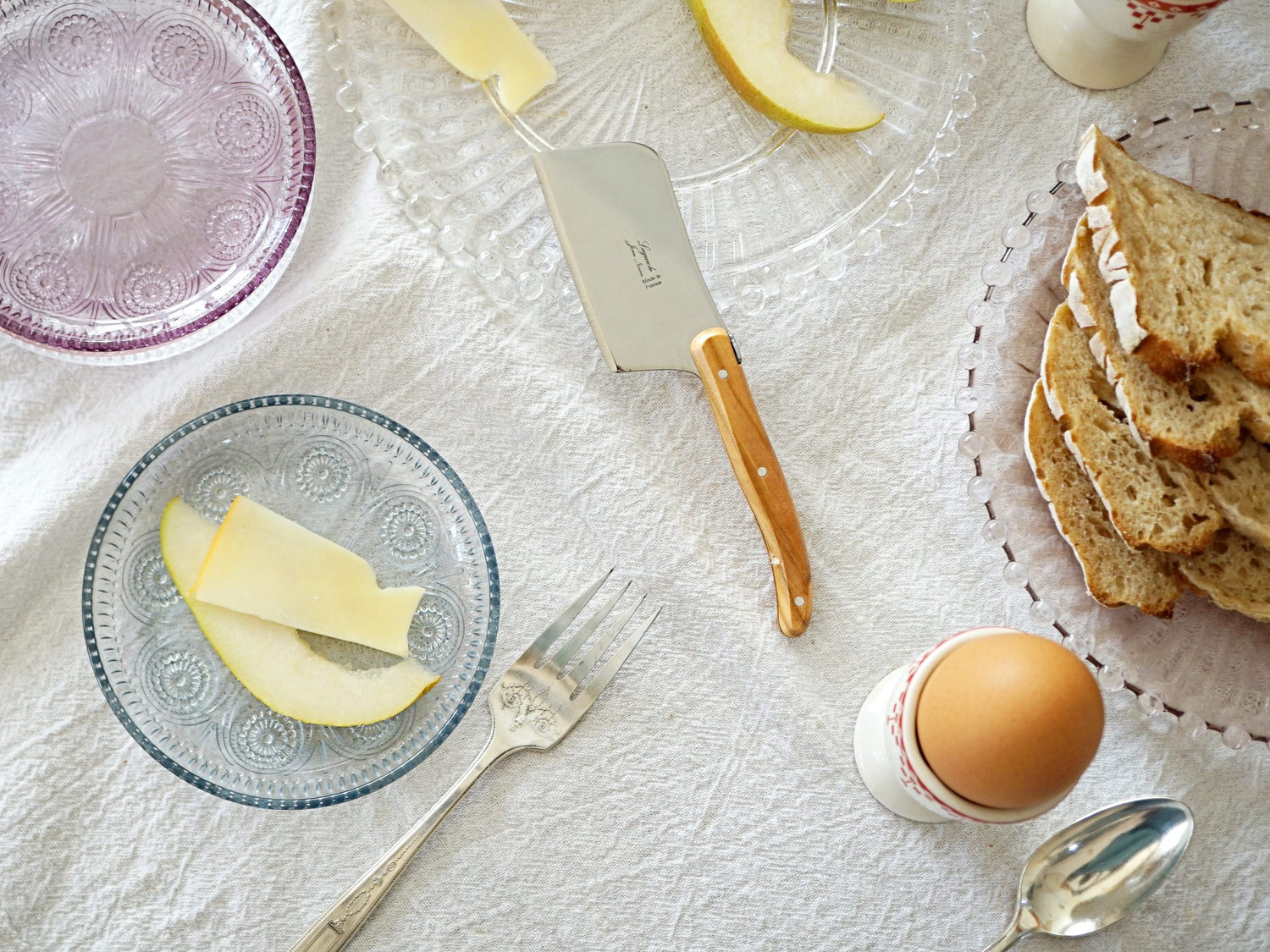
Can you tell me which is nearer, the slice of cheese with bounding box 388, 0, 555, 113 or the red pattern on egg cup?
the red pattern on egg cup

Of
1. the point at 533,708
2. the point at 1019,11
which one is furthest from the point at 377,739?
the point at 1019,11

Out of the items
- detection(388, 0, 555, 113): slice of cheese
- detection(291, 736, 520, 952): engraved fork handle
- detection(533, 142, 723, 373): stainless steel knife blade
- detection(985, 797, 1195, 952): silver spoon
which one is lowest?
detection(985, 797, 1195, 952): silver spoon

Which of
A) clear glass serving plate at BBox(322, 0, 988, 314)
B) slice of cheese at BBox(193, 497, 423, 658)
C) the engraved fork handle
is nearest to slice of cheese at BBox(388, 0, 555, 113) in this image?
clear glass serving plate at BBox(322, 0, 988, 314)

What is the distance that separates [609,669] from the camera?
810mm

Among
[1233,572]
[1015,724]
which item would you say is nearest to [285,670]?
[1015,724]

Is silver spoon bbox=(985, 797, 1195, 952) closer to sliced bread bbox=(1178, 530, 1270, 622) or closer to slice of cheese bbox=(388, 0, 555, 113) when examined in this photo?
sliced bread bbox=(1178, 530, 1270, 622)

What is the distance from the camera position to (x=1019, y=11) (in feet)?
2.92

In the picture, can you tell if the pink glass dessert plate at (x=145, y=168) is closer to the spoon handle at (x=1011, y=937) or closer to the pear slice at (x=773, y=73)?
the pear slice at (x=773, y=73)

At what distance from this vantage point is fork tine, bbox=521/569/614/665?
0.80m

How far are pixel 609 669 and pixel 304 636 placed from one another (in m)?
0.24

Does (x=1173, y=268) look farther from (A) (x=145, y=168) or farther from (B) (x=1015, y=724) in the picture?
(A) (x=145, y=168)

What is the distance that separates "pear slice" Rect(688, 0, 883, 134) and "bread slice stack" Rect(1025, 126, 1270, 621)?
0.20 m

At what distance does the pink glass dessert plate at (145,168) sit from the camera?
81 centimetres

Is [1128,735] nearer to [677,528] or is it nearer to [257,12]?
[677,528]
